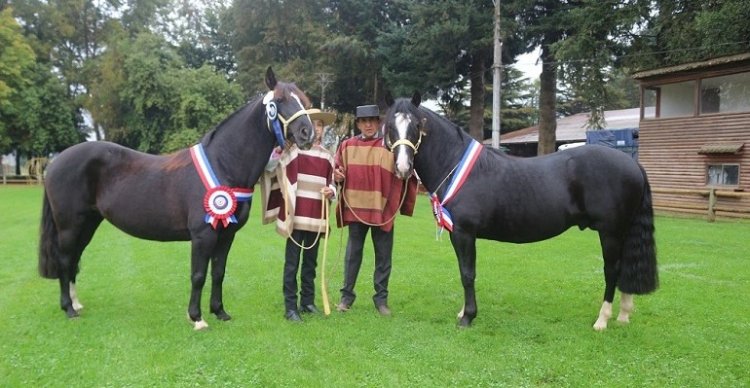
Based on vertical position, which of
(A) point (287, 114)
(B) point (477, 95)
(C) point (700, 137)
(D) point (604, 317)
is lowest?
(D) point (604, 317)

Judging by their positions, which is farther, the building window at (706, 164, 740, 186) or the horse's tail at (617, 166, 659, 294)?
the building window at (706, 164, 740, 186)

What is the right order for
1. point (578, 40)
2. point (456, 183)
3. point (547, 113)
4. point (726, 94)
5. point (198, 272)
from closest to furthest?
point (198, 272) < point (456, 183) < point (726, 94) < point (578, 40) < point (547, 113)

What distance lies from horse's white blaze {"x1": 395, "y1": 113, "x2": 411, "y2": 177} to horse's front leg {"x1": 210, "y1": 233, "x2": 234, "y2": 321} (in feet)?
5.49

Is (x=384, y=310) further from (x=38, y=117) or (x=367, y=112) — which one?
(x=38, y=117)

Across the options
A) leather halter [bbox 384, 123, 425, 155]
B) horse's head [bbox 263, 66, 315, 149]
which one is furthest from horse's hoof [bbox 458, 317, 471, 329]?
horse's head [bbox 263, 66, 315, 149]

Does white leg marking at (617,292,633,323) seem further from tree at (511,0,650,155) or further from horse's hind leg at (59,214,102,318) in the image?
tree at (511,0,650,155)

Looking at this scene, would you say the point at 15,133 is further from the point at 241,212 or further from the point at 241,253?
the point at 241,212

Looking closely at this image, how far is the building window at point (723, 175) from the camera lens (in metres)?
16.4

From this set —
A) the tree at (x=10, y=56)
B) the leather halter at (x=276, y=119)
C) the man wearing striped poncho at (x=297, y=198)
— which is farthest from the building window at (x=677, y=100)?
the tree at (x=10, y=56)

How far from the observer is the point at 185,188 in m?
4.55

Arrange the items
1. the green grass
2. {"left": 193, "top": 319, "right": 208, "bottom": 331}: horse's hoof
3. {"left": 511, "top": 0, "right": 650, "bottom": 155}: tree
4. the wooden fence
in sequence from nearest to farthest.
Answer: the green grass
{"left": 193, "top": 319, "right": 208, "bottom": 331}: horse's hoof
the wooden fence
{"left": 511, "top": 0, "right": 650, "bottom": 155}: tree

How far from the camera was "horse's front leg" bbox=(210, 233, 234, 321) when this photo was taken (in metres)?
4.74

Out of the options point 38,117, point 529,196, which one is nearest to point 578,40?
point 529,196

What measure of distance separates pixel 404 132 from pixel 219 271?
2175 mm
